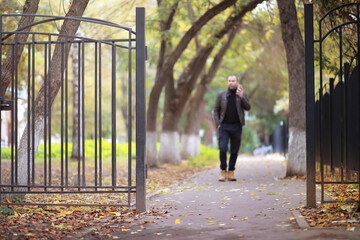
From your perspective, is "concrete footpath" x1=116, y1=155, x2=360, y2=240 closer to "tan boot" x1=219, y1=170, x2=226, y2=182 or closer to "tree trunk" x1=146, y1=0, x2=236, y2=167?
"tan boot" x1=219, y1=170, x2=226, y2=182

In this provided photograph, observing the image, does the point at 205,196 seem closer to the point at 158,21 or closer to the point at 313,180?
the point at 313,180

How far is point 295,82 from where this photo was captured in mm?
12688

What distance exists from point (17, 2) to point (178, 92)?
9.79 metres

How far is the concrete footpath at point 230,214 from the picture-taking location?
5.93 m

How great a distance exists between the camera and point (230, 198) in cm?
920

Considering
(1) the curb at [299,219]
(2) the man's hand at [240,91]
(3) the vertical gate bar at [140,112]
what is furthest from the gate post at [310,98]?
(2) the man's hand at [240,91]

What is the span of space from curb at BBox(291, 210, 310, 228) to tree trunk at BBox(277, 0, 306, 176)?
18.3ft

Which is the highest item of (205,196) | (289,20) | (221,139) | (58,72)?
(289,20)

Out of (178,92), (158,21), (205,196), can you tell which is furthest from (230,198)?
(178,92)

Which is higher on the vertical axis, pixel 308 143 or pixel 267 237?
pixel 308 143

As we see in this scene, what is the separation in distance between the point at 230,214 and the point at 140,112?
73.6 inches

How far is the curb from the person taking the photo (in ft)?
A: 20.1

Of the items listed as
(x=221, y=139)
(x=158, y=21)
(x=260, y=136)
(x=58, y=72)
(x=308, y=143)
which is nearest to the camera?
(x=308, y=143)

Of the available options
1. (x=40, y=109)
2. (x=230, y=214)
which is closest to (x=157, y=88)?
(x=40, y=109)
